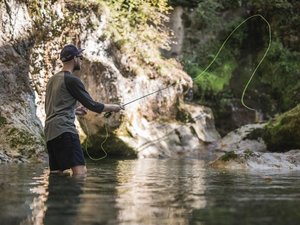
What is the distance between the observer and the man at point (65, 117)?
6.20 metres

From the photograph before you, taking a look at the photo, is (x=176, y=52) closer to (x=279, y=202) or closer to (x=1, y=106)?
(x=1, y=106)

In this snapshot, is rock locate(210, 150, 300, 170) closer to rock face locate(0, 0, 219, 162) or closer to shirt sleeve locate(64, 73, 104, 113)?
shirt sleeve locate(64, 73, 104, 113)

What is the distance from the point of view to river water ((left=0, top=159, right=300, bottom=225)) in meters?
2.98

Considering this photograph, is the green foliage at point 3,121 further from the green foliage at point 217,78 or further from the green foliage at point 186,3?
the green foliage at point 186,3

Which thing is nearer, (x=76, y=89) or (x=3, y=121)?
(x=76, y=89)

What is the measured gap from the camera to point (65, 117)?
247 inches

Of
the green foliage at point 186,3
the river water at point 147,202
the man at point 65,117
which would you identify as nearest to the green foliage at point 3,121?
the man at point 65,117

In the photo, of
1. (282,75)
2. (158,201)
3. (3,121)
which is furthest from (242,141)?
(158,201)

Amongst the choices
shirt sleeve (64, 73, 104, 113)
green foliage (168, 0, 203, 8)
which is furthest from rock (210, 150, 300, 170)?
green foliage (168, 0, 203, 8)

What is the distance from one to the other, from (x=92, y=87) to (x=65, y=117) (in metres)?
7.34

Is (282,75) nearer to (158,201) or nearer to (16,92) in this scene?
(16,92)

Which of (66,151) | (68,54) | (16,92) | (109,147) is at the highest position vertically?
A: (16,92)

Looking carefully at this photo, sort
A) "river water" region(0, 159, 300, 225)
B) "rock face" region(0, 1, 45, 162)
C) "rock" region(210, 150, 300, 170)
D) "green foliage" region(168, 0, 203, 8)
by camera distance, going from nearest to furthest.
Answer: "river water" region(0, 159, 300, 225) < "rock" region(210, 150, 300, 170) < "rock face" region(0, 1, 45, 162) < "green foliage" region(168, 0, 203, 8)

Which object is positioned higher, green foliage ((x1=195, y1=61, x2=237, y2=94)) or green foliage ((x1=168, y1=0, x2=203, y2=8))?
green foliage ((x1=168, y1=0, x2=203, y2=8))
